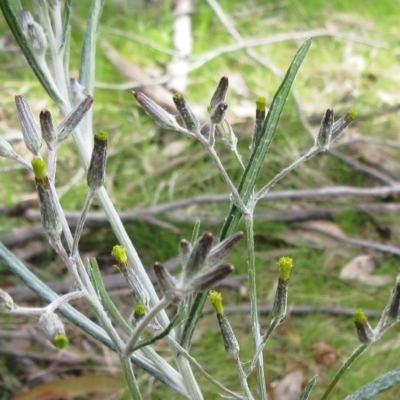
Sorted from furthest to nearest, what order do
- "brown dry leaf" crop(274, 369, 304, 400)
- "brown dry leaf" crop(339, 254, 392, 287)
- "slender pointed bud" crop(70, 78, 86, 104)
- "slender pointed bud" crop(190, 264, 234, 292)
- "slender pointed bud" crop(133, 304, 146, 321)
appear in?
"brown dry leaf" crop(339, 254, 392, 287)
"brown dry leaf" crop(274, 369, 304, 400)
"slender pointed bud" crop(70, 78, 86, 104)
"slender pointed bud" crop(133, 304, 146, 321)
"slender pointed bud" crop(190, 264, 234, 292)

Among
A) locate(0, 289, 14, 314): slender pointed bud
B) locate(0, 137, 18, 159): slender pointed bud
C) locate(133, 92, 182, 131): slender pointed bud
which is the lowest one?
locate(0, 289, 14, 314): slender pointed bud

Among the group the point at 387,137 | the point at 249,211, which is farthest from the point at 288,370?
the point at 387,137

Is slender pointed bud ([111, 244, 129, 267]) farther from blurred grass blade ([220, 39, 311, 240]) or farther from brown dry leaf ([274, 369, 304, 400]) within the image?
brown dry leaf ([274, 369, 304, 400])

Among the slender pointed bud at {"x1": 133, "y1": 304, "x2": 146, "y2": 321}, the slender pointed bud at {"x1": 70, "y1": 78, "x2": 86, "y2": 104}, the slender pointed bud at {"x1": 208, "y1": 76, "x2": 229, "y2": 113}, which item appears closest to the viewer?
the slender pointed bud at {"x1": 133, "y1": 304, "x2": 146, "y2": 321}

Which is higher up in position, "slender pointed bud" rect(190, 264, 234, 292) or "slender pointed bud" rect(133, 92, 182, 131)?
"slender pointed bud" rect(133, 92, 182, 131)

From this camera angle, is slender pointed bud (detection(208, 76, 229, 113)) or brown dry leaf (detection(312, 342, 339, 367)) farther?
brown dry leaf (detection(312, 342, 339, 367))

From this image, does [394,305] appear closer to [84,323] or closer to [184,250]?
[184,250]

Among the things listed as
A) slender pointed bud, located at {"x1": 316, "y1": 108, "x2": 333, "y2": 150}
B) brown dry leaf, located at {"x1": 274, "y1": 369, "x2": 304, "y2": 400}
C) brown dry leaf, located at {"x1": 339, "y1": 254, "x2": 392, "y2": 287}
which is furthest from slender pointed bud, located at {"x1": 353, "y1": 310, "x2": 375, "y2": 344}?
brown dry leaf, located at {"x1": 339, "y1": 254, "x2": 392, "y2": 287}
